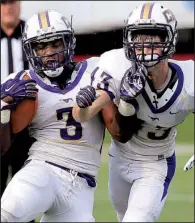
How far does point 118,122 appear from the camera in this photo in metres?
3.26

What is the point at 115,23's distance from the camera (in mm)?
7523

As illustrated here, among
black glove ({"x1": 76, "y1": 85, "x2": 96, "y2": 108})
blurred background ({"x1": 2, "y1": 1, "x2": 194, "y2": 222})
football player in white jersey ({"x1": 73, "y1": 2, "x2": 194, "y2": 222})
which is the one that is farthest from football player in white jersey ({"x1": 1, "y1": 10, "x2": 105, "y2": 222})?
blurred background ({"x1": 2, "y1": 1, "x2": 194, "y2": 222})

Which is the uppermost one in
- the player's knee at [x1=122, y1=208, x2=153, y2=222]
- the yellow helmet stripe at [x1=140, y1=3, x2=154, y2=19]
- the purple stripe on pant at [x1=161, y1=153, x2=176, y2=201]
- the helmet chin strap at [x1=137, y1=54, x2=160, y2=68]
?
the yellow helmet stripe at [x1=140, y1=3, x2=154, y2=19]

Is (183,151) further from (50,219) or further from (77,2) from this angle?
(50,219)

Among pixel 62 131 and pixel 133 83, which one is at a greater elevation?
pixel 133 83

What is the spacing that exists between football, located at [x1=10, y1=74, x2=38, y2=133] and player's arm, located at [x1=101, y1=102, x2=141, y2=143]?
29 cm

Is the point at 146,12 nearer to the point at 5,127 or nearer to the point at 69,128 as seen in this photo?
the point at 69,128

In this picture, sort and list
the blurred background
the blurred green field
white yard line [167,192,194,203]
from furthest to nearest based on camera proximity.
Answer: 1. the blurred background
2. white yard line [167,192,194,203]
3. the blurred green field

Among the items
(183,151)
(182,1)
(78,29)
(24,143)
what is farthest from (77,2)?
(24,143)

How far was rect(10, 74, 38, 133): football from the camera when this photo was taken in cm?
321

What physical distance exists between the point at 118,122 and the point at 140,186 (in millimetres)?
273

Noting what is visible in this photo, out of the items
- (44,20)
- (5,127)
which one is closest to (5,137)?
(5,127)

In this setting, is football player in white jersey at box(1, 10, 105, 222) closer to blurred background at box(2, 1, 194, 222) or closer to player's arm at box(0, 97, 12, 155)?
player's arm at box(0, 97, 12, 155)

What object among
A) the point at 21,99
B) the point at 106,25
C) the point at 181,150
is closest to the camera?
the point at 21,99
